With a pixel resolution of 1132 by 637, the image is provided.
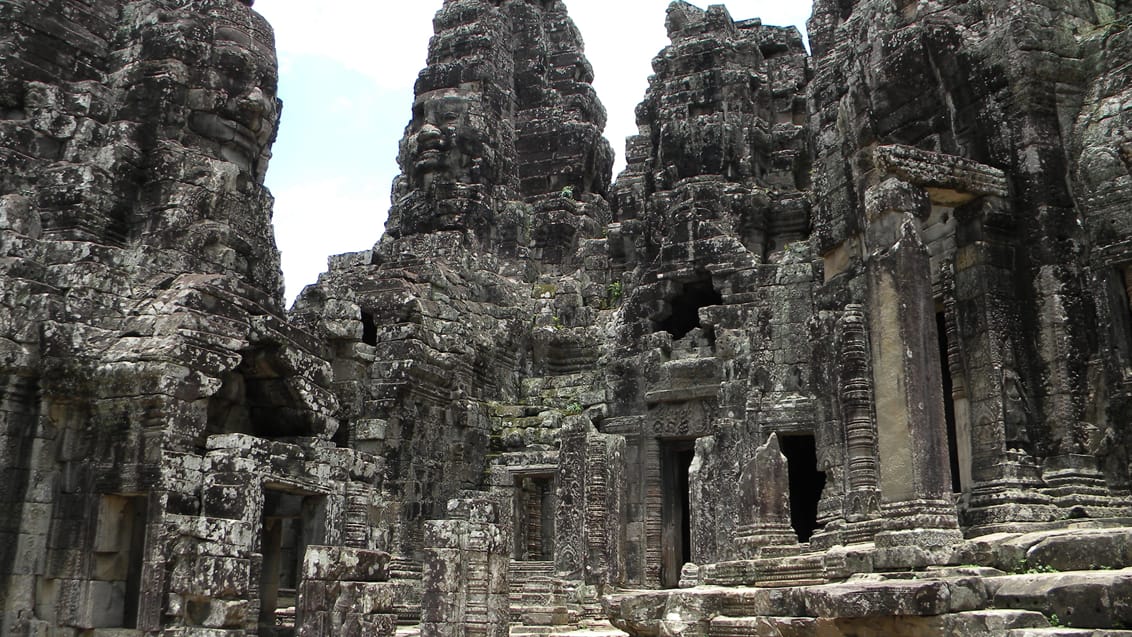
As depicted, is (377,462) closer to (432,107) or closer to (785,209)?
(785,209)

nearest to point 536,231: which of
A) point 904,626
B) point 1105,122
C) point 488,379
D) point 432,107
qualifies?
point 432,107

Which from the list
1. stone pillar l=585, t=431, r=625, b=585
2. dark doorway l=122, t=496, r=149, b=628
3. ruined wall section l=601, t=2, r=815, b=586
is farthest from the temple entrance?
stone pillar l=585, t=431, r=625, b=585

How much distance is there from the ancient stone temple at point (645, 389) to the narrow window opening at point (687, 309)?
4.81 ft

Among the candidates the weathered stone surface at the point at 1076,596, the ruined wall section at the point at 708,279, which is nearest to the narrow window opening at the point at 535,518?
the ruined wall section at the point at 708,279

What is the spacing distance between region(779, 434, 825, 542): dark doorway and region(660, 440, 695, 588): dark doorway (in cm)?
185

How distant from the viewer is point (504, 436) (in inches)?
875

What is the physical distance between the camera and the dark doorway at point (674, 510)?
1973 centimetres

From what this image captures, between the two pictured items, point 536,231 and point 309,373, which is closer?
point 309,373

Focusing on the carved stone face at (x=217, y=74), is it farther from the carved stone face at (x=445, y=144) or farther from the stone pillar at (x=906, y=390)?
the carved stone face at (x=445, y=144)

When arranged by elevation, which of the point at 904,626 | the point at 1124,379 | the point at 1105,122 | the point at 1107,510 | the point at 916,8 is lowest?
the point at 904,626

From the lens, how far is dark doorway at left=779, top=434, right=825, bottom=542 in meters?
20.0

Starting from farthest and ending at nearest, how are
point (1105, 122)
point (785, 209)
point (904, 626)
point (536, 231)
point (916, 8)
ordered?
point (536, 231), point (785, 209), point (916, 8), point (1105, 122), point (904, 626)

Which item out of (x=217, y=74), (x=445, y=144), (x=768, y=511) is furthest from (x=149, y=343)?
(x=445, y=144)

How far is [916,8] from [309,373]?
849 cm
